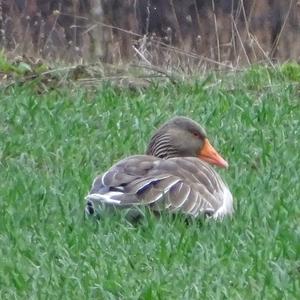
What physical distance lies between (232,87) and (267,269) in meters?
4.69

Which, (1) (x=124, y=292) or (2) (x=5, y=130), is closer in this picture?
(1) (x=124, y=292)

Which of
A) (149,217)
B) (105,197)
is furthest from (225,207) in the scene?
(105,197)

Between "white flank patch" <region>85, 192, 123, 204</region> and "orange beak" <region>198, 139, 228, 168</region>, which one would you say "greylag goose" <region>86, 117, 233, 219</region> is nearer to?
"white flank patch" <region>85, 192, 123, 204</region>

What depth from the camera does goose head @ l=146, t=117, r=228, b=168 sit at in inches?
335

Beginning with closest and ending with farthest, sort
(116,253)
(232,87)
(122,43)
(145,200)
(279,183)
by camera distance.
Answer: (116,253) → (145,200) → (279,183) → (232,87) → (122,43)

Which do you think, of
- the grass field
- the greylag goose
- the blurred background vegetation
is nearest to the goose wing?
the greylag goose

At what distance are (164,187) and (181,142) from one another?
1.07m

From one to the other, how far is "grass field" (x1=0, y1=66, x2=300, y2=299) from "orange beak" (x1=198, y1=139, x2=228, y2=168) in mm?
137

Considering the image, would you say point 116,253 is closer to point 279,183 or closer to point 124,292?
point 124,292

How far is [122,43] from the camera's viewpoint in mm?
15258

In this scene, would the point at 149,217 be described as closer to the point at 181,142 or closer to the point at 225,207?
the point at 225,207

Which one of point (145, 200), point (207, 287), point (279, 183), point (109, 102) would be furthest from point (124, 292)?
point (109, 102)

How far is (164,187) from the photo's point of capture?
748 centimetres

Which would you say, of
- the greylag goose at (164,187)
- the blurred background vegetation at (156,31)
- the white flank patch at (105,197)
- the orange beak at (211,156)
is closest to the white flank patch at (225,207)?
the greylag goose at (164,187)
